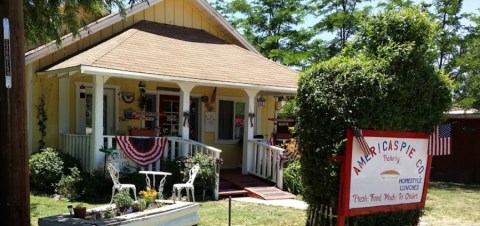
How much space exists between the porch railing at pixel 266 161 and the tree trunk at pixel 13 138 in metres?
8.63

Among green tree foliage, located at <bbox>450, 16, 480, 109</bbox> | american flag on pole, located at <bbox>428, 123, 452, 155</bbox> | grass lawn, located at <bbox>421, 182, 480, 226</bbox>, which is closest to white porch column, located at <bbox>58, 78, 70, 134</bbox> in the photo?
grass lawn, located at <bbox>421, 182, 480, 226</bbox>

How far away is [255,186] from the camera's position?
1274cm

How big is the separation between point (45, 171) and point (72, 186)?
95 centimetres

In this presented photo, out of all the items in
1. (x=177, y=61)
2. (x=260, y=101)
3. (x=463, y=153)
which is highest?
(x=177, y=61)

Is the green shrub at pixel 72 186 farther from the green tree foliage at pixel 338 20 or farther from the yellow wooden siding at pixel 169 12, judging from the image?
the green tree foliage at pixel 338 20

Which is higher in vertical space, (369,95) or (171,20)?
(171,20)

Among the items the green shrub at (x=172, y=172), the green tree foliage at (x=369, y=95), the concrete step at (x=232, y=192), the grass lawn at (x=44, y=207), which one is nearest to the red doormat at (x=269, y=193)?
the concrete step at (x=232, y=192)

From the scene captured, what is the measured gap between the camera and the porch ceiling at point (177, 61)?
451 inches

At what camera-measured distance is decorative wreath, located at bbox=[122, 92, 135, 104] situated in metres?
13.5

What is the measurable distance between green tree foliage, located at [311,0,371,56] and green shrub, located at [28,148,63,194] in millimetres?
12872

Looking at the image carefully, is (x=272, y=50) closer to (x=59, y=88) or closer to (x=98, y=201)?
(x=59, y=88)

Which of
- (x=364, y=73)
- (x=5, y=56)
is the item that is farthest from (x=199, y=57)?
(x=5, y=56)

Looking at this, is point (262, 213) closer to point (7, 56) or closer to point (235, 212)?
point (235, 212)

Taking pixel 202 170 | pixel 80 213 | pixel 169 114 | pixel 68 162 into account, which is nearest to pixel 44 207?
pixel 68 162
